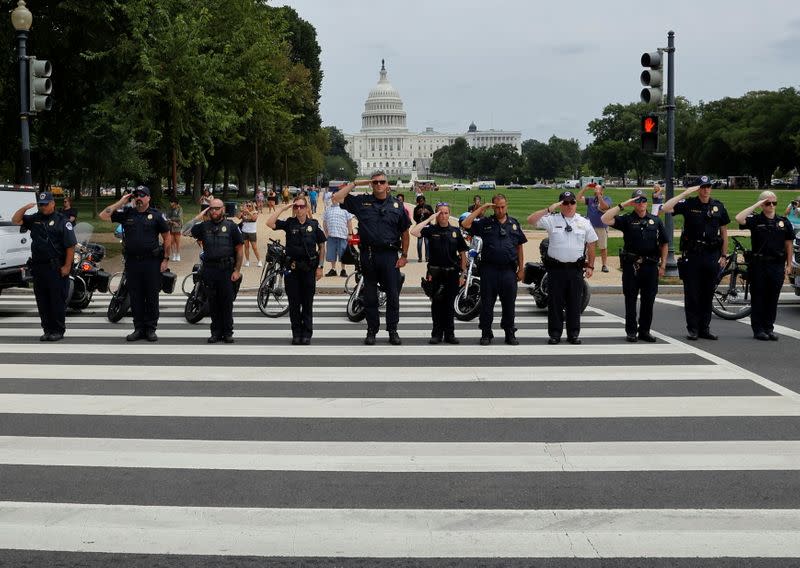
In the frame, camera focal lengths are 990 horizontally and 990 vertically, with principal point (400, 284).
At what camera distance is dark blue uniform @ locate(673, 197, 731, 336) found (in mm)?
11773

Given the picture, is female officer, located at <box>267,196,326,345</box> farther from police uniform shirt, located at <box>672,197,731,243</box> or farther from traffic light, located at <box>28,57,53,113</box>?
traffic light, located at <box>28,57,53,113</box>

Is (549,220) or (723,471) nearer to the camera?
(723,471)

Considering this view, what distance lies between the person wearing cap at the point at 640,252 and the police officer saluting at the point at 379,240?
96.1 inches

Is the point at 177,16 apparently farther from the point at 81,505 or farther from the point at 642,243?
the point at 81,505

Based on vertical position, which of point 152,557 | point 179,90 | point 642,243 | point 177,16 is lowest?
point 152,557

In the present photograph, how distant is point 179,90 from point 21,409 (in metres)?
18.8

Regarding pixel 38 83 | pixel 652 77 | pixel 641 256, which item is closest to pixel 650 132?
pixel 652 77

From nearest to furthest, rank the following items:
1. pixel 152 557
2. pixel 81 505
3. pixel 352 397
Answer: pixel 152 557 → pixel 81 505 → pixel 352 397

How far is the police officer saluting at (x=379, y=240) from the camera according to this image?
444 inches

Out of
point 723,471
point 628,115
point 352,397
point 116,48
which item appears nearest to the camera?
point 723,471

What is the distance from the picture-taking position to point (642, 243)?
456 inches

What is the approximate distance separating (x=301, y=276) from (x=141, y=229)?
6.64 ft

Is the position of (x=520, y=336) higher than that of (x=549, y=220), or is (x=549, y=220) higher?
(x=549, y=220)

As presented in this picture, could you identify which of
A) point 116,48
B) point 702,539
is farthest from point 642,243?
point 116,48
